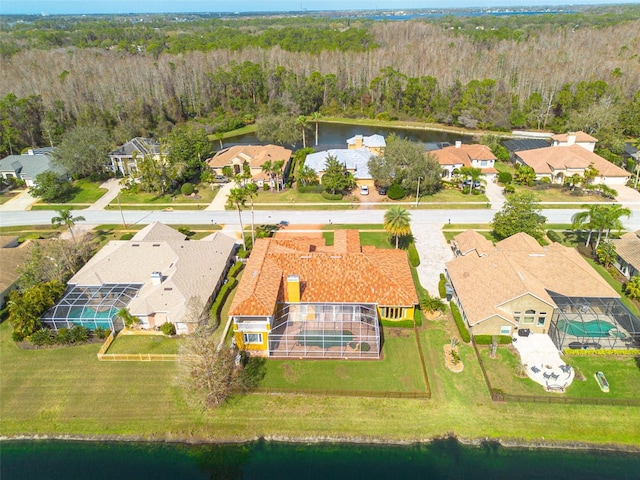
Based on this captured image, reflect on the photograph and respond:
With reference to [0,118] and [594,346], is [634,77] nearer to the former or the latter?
[594,346]

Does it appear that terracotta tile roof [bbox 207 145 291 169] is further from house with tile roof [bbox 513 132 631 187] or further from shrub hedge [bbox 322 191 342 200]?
house with tile roof [bbox 513 132 631 187]

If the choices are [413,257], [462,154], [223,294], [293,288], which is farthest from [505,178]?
[223,294]

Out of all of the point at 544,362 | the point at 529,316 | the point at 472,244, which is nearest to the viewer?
the point at 544,362

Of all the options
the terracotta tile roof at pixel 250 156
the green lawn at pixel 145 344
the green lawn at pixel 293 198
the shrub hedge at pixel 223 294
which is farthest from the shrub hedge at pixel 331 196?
the green lawn at pixel 145 344

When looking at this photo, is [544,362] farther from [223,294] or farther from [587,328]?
[223,294]

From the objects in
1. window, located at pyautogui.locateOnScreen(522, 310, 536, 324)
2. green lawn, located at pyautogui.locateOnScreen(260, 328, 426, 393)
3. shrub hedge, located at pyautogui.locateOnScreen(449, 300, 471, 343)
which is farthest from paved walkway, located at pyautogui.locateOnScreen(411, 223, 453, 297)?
green lawn, located at pyautogui.locateOnScreen(260, 328, 426, 393)

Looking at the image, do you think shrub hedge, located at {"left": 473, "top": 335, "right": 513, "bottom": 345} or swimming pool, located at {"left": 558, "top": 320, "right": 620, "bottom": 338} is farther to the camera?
shrub hedge, located at {"left": 473, "top": 335, "right": 513, "bottom": 345}

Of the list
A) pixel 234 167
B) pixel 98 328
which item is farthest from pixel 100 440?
pixel 234 167
